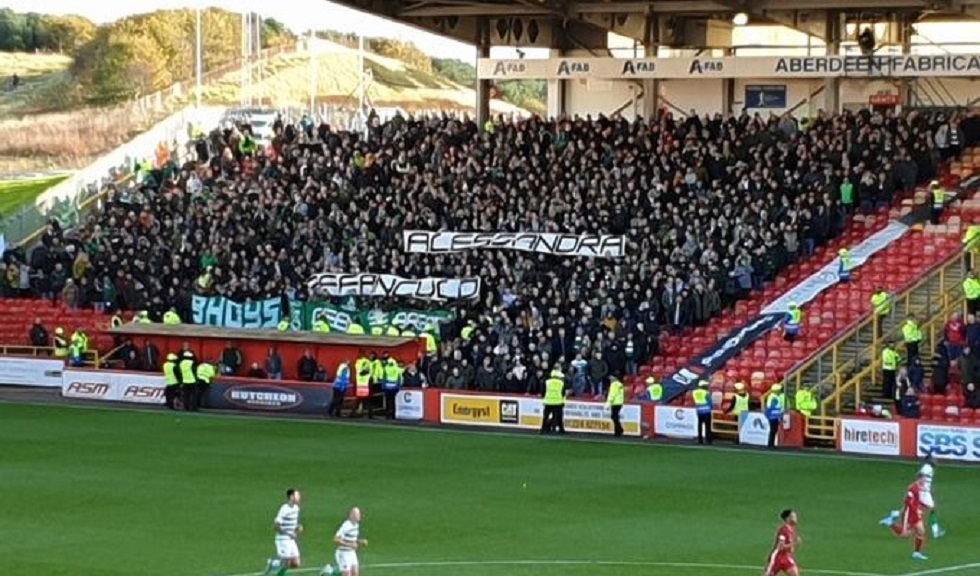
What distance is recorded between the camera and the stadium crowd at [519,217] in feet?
170

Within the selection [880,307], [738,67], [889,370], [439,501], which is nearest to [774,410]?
[889,370]

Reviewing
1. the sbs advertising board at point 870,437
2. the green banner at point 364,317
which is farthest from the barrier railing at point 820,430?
the green banner at point 364,317

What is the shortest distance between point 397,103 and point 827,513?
81849 mm

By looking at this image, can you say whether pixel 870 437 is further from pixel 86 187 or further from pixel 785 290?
pixel 86 187

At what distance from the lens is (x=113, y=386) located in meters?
54.7

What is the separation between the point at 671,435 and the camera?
4678 cm

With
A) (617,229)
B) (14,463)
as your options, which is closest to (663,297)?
(617,229)

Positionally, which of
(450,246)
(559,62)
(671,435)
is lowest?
(671,435)

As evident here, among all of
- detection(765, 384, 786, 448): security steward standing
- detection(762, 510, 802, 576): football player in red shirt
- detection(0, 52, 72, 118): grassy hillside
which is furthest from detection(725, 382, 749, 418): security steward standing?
detection(0, 52, 72, 118): grassy hillside

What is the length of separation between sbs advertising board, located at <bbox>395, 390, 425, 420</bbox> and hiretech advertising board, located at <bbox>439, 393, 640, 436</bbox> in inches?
25.0

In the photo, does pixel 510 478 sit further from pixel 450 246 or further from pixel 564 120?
pixel 564 120

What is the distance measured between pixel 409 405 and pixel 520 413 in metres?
3.14

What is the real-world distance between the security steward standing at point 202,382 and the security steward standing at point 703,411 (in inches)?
522

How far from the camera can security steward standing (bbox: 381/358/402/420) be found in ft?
164
